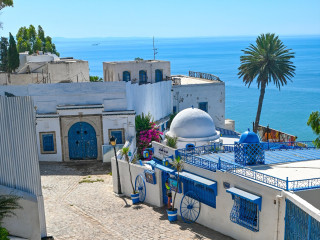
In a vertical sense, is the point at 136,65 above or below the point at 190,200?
above

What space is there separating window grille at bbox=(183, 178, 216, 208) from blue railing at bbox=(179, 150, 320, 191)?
2.58ft

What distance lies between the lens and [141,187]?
20281 millimetres

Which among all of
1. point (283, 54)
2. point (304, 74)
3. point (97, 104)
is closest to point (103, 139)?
point (97, 104)

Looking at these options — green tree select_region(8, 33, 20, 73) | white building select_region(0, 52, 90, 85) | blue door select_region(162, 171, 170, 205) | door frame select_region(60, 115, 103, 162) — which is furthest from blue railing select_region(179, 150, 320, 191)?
green tree select_region(8, 33, 20, 73)

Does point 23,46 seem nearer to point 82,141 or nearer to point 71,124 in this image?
point 71,124

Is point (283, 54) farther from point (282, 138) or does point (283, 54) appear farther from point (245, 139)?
point (245, 139)

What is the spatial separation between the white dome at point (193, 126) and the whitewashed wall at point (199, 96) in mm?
11495

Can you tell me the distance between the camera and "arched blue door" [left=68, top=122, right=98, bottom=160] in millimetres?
26969

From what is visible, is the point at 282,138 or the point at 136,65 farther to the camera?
the point at 282,138

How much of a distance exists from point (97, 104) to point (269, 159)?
41.6 ft

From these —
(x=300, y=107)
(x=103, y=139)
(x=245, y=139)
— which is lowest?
(x=300, y=107)

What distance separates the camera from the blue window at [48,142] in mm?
26734

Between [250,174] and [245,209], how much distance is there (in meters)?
1.24

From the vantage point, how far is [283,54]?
1662 inches
